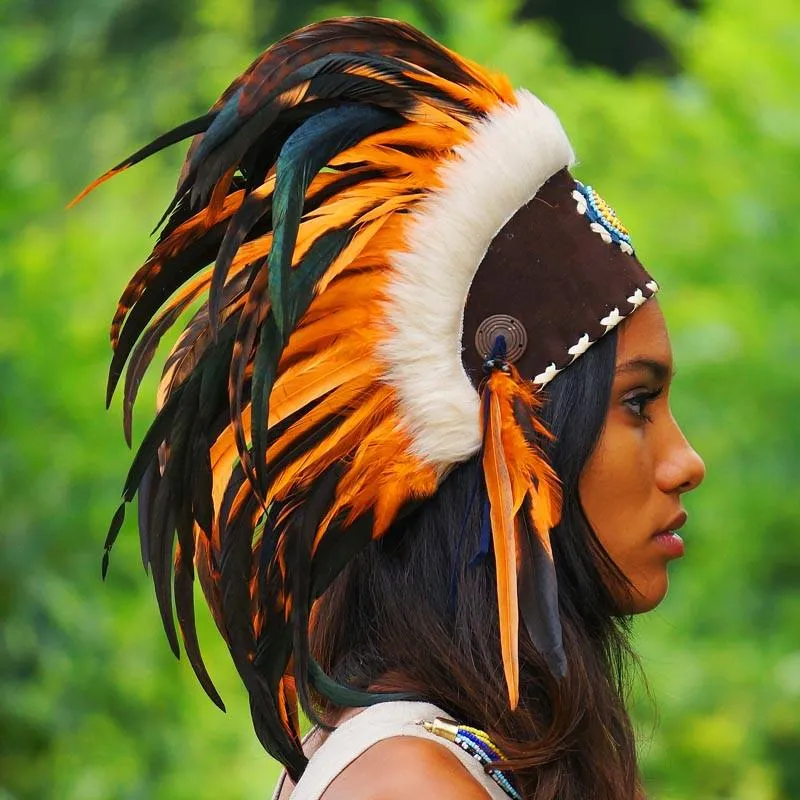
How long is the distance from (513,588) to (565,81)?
5.52m

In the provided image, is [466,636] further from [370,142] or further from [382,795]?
[370,142]

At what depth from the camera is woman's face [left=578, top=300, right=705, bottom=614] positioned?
1934mm

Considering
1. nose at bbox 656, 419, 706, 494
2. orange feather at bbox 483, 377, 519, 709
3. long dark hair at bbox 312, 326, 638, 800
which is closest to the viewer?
orange feather at bbox 483, 377, 519, 709

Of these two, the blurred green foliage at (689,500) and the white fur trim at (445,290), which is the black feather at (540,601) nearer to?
the white fur trim at (445,290)

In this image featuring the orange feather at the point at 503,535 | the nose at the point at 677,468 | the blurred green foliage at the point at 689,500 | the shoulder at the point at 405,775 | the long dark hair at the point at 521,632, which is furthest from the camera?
the blurred green foliage at the point at 689,500

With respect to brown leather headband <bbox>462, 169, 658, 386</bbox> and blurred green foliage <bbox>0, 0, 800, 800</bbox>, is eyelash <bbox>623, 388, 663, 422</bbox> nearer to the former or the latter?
brown leather headband <bbox>462, 169, 658, 386</bbox>

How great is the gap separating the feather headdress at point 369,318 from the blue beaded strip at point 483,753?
17cm

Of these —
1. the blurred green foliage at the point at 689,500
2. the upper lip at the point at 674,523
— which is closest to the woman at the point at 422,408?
the upper lip at the point at 674,523

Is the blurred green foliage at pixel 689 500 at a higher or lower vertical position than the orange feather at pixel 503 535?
lower

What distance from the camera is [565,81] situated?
6965 mm

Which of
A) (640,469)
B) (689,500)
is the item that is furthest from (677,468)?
(689,500)

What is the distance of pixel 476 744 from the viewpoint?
5.82ft

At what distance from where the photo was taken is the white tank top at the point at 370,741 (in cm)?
172

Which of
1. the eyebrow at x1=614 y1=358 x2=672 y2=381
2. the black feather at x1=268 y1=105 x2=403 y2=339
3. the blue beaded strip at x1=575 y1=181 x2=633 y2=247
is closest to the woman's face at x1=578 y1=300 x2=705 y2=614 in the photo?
the eyebrow at x1=614 y1=358 x2=672 y2=381
